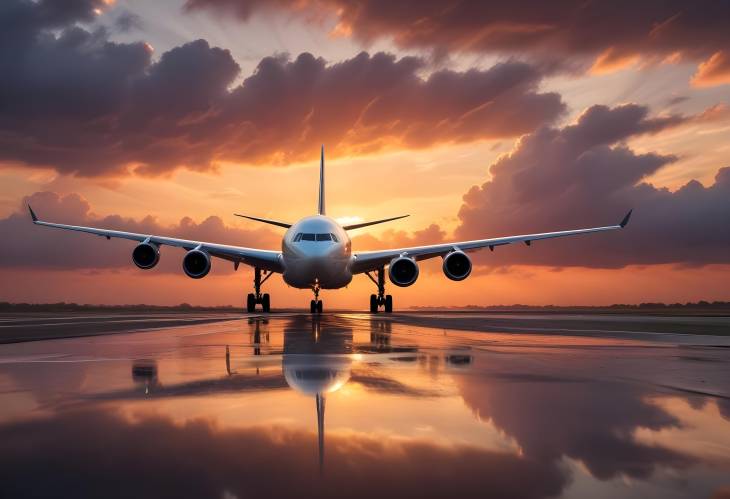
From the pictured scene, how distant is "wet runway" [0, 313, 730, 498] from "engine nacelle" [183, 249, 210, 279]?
21.6 m

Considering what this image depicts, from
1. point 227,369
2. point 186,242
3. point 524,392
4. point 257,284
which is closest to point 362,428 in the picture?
point 524,392

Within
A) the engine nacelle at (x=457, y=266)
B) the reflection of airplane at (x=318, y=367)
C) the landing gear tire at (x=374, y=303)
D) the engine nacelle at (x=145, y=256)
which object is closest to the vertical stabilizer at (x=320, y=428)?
the reflection of airplane at (x=318, y=367)

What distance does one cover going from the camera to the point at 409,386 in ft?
20.3

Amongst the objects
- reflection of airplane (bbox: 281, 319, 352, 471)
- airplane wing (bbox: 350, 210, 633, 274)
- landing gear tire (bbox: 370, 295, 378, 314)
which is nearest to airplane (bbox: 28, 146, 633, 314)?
airplane wing (bbox: 350, 210, 633, 274)

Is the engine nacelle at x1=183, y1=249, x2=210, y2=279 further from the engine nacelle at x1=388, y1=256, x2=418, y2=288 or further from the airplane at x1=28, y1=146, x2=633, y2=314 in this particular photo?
the engine nacelle at x1=388, y1=256, x2=418, y2=288

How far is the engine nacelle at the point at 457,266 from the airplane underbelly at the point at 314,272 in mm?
5086

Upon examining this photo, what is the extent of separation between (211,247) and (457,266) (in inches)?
496

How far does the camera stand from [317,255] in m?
27.7

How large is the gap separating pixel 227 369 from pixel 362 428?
371cm

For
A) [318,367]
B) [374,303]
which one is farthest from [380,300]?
[318,367]

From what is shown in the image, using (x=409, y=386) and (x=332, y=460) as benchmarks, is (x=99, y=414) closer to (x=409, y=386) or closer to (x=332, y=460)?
(x=332, y=460)

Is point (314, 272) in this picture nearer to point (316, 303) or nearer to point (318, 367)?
point (316, 303)

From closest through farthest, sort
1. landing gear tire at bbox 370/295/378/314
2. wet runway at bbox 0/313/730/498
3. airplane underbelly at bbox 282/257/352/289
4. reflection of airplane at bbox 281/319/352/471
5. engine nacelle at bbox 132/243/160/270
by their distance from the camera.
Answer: wet runway at bbox 0/313/730/498 < reflection of airplane at bbox 281/319/352/471 < airplane underbelly at bbox 282/257/352/289 < engine nacelle at bbox 132/243/160/270 < landing gear tire at bbox 370/295/378/314

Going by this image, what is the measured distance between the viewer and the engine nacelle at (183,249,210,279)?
29578 millimetres
